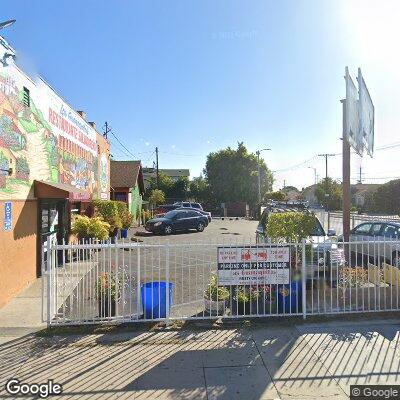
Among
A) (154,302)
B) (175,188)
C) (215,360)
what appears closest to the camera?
(215,360)

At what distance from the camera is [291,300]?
22.9ft

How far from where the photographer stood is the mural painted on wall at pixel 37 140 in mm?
8047

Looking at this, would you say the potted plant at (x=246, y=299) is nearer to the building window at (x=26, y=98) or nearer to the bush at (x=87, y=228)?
the building window at (x=26, y=98)

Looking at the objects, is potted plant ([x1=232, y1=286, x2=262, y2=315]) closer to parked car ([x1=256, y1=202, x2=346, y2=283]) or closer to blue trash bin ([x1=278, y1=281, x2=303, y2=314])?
blue trash bin ([x1=278, y1=281, x2=303, y2=314])

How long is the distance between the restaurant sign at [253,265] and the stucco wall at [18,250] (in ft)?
14.6

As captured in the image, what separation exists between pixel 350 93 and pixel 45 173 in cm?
809

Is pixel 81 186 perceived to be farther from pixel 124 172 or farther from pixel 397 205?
pixel 397 205

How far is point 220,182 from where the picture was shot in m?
50.1

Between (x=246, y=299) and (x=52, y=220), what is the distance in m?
7.54

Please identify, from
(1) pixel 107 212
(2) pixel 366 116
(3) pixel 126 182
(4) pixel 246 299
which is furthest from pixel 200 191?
(4) pixel 246 299

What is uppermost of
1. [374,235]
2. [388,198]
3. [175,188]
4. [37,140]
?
[175,188]

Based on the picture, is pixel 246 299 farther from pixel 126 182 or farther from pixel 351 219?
pixel 126 182

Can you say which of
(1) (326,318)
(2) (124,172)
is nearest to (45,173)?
(1) (326,318)

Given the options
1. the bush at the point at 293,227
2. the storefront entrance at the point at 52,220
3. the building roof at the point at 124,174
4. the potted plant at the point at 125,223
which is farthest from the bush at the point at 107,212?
the bush at the point at 293,227
